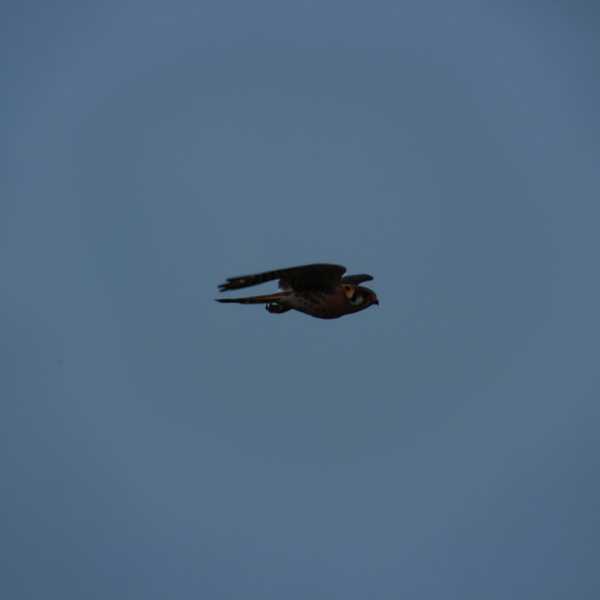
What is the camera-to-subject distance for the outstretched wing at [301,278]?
2209cm

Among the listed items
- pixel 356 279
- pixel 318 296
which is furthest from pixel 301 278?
pixel 356 279

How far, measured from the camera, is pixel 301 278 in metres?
23.5

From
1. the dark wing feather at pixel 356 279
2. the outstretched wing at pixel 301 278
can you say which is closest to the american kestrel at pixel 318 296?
the outstretched wing at pixel 301 278

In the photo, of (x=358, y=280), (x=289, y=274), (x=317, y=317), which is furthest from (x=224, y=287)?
(x=358, y=280)

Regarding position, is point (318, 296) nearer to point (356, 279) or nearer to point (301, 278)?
point (301, 278)

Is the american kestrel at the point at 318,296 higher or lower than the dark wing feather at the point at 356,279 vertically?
lower

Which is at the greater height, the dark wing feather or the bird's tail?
the dark wing feather

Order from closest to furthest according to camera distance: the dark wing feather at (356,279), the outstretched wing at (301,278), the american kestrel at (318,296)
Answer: the outstretched wing at (301,278), the american kestrel at (318,296), the dark wing feather at (356,279)

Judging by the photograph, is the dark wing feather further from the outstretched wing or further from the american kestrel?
the outstretched wing

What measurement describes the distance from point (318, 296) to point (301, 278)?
0.72 m

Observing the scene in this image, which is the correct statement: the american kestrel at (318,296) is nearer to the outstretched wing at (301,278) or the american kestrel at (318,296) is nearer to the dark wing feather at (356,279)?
the outstretched wing at (301,278)

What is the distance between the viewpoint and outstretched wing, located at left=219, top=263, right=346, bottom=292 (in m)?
22.1

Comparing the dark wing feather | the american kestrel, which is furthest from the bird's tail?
the dark wing feather

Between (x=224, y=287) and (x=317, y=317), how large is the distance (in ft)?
8.79
